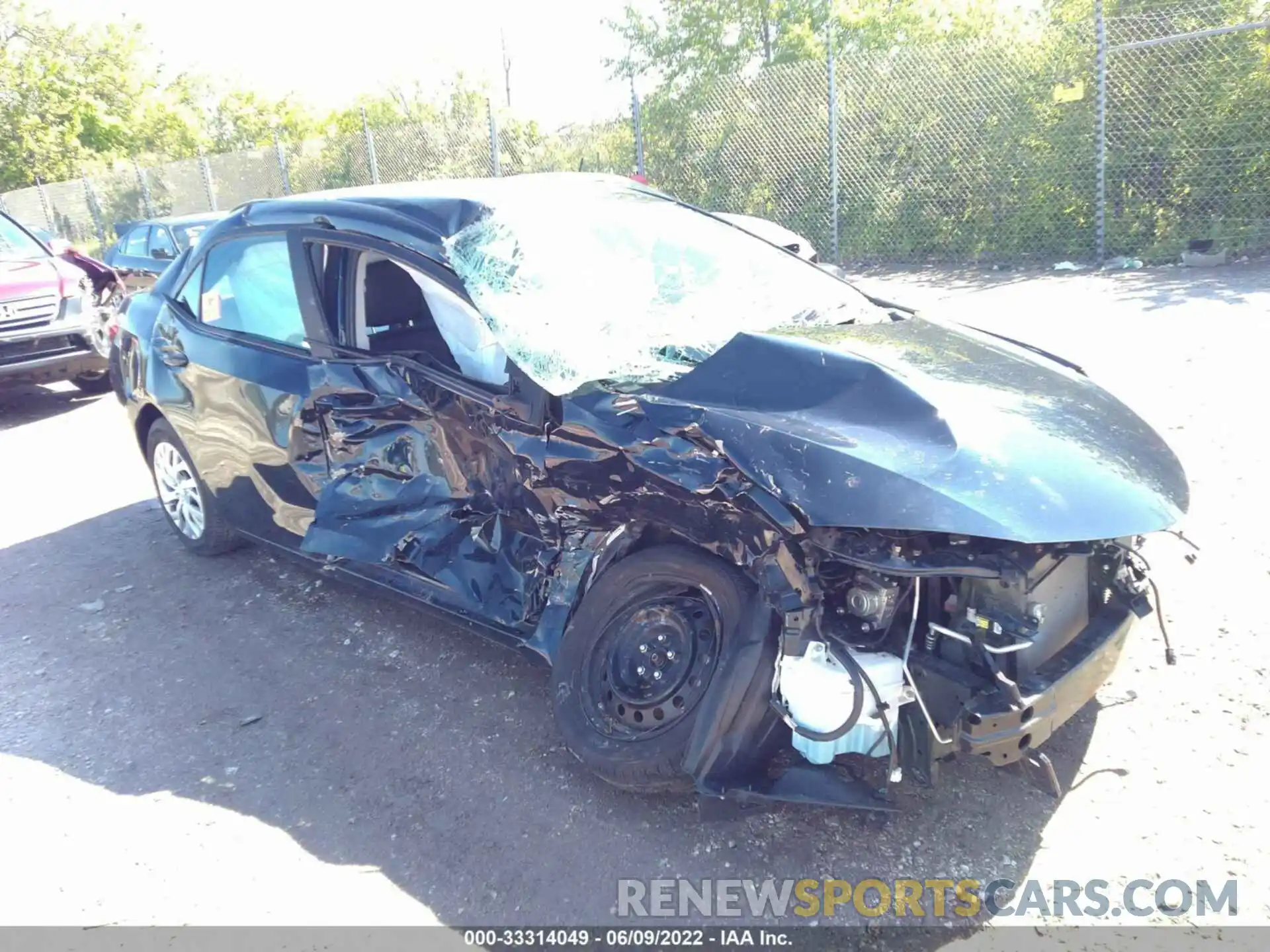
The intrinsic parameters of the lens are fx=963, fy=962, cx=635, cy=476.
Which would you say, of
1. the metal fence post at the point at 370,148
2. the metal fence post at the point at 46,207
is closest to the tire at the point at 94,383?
the metal fence post at the point at 370,148

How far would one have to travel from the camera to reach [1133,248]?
9.93 m

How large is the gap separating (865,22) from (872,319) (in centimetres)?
1626

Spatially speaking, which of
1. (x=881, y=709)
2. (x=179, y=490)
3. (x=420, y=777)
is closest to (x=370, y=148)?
(x=179, y=490)

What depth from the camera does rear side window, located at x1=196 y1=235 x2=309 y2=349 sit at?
4.12 metres

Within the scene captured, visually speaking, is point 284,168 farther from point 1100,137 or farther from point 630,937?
point 630,937

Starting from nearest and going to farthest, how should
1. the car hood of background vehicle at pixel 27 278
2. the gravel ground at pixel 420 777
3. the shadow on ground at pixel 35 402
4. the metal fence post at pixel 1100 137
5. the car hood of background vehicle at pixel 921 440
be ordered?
1. the car hood of background vehicle at pixel 921 440
2. the gravel ground at pixel 420 777
3. the car hood of background vehicle at pixel 27 278
4. the shadow on ground at pixel 35 402
5. the metal fence post at pixel 1100 137

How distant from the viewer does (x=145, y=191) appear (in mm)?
22359

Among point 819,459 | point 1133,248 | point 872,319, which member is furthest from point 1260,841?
point 1133,248

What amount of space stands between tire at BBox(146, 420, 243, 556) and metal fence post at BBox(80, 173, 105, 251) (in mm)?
22440

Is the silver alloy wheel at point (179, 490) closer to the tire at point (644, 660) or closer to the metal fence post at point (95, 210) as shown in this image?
the tire at point (644, 660)

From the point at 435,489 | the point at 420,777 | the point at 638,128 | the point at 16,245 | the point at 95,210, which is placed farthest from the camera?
the point at 95,210

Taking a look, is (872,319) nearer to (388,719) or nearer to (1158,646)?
(1158,646)

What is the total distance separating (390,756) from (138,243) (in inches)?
428

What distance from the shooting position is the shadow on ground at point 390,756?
278 centimetres
